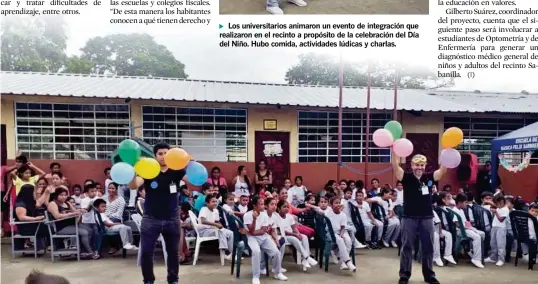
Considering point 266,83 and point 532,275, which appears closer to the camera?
point 532,275

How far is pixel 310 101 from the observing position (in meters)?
5.11

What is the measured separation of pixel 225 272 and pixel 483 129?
15.1 feet

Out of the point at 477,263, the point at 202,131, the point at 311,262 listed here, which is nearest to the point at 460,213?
the point at 477,263

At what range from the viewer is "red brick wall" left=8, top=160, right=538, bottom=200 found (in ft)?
16.1

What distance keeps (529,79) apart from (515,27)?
409mm

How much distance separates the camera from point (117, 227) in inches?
144

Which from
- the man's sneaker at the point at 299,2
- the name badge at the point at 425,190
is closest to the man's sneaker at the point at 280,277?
the name badge at the point at 425,190

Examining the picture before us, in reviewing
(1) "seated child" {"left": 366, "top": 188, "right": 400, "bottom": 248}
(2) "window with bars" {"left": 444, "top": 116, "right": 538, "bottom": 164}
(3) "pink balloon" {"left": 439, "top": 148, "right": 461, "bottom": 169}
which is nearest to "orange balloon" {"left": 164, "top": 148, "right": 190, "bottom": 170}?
(3) "pink balloon" {"left": 439, "top": 148, "right": 461, "bottom": 169}

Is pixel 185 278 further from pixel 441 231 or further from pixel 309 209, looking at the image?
pixel 441 231

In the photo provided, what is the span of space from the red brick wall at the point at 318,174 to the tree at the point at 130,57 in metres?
1.31

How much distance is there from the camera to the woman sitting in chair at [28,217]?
3.48 meters

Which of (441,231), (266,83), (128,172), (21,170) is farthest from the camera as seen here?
(266,83)

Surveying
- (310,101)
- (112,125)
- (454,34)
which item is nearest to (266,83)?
(310,101)

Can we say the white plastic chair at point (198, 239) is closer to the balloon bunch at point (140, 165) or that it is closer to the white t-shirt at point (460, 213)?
the balloon bunch at point (140, 165)
